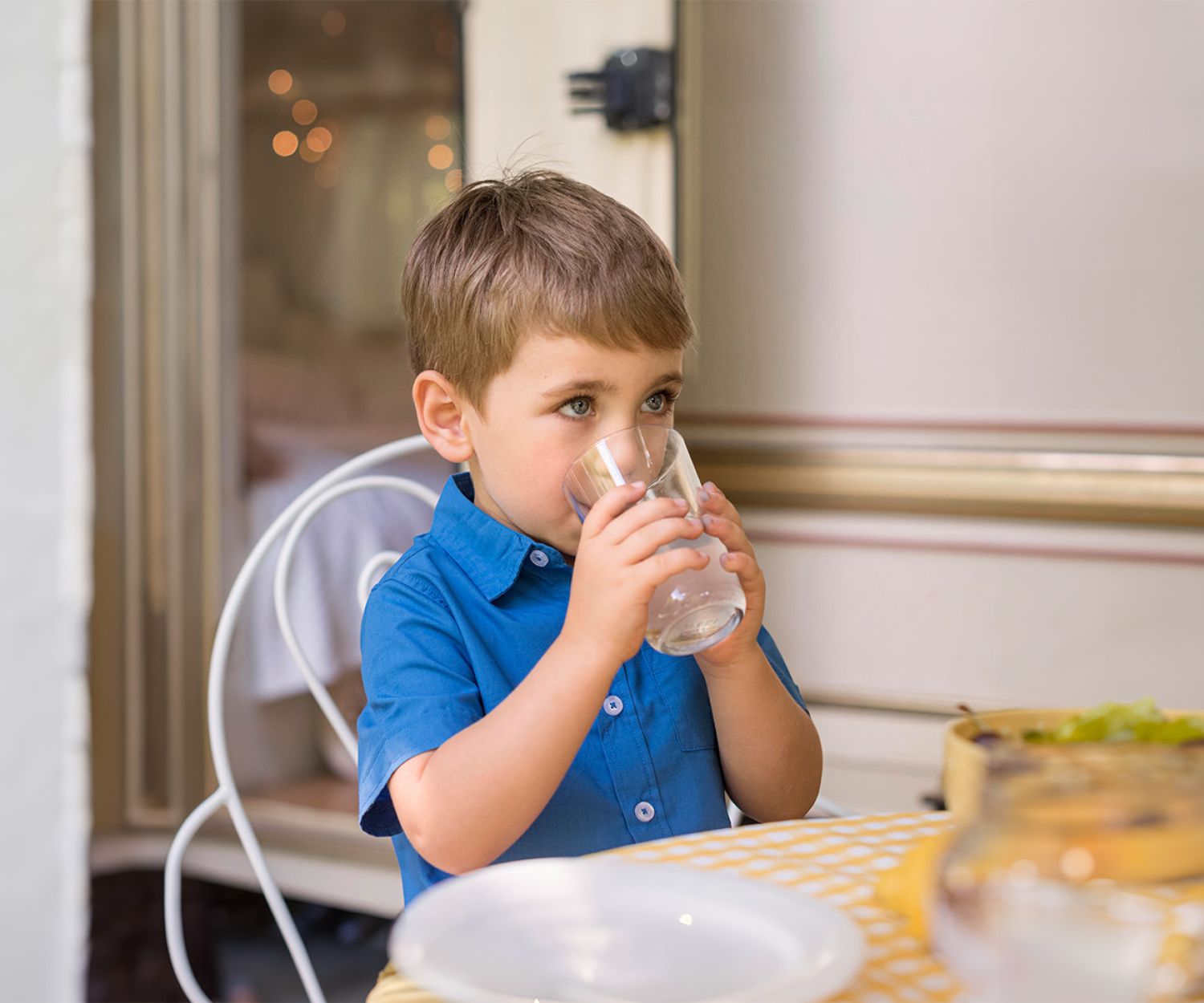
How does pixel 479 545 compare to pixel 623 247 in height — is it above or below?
below

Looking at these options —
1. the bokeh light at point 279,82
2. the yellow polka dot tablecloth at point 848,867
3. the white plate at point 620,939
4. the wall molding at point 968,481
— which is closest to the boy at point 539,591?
the yellow polka dot tablecloth at point 848,867

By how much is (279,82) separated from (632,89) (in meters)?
2.01

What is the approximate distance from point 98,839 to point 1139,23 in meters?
2.32

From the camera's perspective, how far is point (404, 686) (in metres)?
0.87

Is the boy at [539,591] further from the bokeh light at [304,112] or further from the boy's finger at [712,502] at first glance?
the bokeh light at [304,112]

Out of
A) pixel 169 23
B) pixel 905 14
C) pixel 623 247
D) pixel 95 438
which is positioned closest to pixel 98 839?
pixel 95 438

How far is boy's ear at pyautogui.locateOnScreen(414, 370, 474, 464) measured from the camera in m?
1.04

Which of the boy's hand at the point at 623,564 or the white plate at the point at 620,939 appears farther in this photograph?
the boy's hand at the point at 623,564

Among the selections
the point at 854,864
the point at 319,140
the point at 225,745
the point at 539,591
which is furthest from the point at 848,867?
the point at 319,140

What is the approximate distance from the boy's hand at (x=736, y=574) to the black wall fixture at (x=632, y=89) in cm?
121

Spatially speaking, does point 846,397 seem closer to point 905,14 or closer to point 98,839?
point 905,14

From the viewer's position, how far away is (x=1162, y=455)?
6.33ft

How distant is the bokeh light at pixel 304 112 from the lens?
11.8 ft

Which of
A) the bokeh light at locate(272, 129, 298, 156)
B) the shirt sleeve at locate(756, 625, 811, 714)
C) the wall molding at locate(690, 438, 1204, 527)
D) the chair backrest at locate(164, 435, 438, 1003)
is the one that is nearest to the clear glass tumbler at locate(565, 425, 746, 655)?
the shirt sleeve at locate(756, 625, 811, 714)
